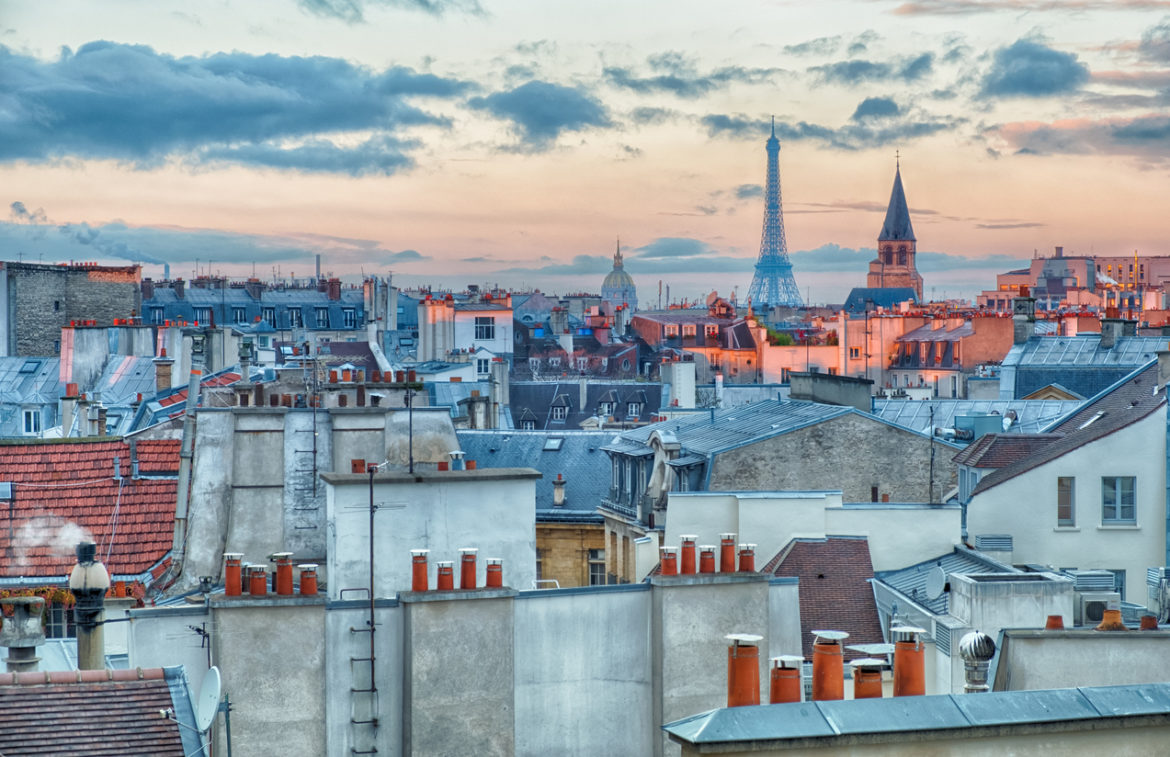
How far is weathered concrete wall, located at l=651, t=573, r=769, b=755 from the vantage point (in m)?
15.4

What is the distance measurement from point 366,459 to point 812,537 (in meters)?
6.98

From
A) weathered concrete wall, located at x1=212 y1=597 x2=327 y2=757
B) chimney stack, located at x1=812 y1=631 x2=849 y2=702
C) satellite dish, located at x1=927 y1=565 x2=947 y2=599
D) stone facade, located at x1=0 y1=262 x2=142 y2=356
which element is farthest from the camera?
stone facade, located at x1=0 y1=262 x2=142 y2=356

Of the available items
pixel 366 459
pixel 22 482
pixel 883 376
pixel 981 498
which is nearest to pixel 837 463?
pixel 981 498

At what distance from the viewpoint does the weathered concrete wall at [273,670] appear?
14219 mm

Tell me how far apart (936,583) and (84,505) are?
1214 centimetres

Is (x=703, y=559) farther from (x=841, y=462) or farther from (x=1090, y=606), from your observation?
(x=841, y=462)

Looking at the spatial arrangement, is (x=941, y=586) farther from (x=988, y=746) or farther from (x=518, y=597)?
(x=988, y=746)

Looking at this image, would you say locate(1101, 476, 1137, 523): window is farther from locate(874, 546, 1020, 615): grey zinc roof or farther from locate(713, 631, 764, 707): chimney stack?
locate(713, 631, 764, 707): chimney stack

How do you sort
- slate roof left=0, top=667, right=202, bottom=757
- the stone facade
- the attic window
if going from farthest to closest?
the stone facade < the attic window < slate roof left=0, top=667, right=202, bottom=757

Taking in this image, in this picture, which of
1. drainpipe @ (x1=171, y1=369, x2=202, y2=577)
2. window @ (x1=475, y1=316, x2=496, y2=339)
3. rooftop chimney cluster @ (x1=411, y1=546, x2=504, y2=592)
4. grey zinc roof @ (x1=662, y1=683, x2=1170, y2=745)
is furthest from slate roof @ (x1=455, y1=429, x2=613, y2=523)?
window @ (x1=475, y1=316, x2=496, y2=339)

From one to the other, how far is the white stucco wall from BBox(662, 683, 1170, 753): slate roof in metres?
16.3

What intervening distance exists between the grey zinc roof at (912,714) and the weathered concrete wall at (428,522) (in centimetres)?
737

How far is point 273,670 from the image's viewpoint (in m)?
14.4

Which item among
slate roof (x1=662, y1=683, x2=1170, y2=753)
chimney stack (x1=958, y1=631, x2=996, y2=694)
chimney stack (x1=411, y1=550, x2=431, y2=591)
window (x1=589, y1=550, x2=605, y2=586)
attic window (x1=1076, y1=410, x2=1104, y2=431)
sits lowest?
window (x1=589, y1=550, x2=605, y2=586)
